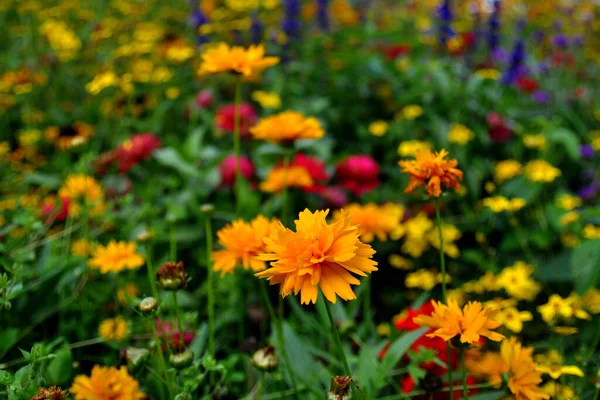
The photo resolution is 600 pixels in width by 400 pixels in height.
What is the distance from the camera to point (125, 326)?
995mm

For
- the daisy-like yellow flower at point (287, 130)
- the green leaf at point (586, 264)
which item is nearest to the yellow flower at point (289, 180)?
the daisy-like yellow flower at point (287, 130)

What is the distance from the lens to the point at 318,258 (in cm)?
55

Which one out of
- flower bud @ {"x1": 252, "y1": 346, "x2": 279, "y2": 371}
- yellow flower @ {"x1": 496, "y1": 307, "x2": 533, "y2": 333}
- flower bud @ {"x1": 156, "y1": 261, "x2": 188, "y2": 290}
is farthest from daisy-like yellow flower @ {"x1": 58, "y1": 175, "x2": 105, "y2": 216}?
yellow flower @ {"x1": 496, "y1": 307, "x2": 533, "y2": 333}

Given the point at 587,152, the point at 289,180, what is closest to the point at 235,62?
the point at 289,180

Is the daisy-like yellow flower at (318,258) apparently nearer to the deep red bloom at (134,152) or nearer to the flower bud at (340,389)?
the flower bud at (340,389)

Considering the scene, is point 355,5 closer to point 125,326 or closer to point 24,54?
point 24,54

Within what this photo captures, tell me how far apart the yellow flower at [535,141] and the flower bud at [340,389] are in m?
1.24

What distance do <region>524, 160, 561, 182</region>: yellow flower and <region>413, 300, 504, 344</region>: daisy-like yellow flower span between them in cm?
85

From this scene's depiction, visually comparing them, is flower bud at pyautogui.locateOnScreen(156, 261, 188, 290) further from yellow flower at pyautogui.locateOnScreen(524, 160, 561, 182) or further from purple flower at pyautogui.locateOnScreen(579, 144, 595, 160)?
purple flower at pyautogui.locateOnScreen(579, 144, 595, 160)

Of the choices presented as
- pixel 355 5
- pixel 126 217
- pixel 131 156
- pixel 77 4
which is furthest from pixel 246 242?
pixel 355 5

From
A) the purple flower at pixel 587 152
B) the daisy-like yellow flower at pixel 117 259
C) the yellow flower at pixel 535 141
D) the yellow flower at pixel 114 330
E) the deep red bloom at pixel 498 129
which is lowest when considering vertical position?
the purple flower at pixel 587 152

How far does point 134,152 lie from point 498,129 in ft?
3.74

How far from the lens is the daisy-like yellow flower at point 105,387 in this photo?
667 mm

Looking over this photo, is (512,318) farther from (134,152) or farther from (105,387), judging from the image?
(134,152)
